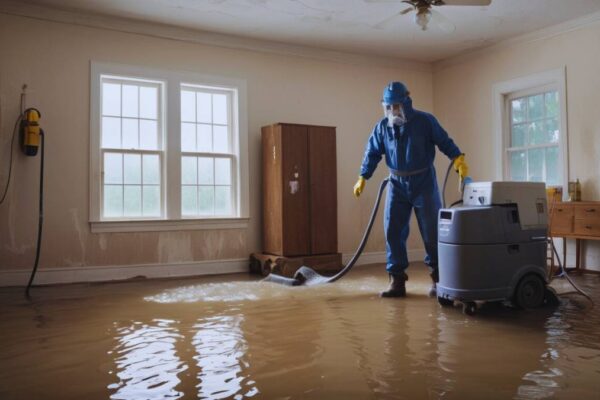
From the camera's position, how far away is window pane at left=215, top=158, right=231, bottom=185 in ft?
19.1

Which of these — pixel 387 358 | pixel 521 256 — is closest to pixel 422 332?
pixel 387 358

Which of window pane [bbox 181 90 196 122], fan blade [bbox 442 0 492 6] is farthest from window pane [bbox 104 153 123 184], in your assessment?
fan blade [bbox 442 0 492 6]

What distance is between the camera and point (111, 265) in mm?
5199

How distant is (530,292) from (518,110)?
3.45m

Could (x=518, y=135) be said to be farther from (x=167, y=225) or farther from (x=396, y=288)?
(x=167, y=225)

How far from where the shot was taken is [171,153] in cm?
551

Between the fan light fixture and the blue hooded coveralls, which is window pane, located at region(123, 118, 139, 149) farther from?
the fan light fixture

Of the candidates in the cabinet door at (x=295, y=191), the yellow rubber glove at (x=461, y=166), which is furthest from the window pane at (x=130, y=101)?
the yellow rubber glove at (x=461, y=166)

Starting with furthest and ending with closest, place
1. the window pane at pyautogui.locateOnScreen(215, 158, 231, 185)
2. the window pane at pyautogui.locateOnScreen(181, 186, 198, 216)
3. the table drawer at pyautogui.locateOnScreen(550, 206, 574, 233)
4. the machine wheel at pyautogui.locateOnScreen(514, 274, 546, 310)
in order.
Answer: the window pane at pyautogui.locateOnScreen(215, 158, 231, 185), the window pane at pyautogui.locateOnScreen(181, 186, 198, 216), the table drawer at pyautogui.locateOnScreen(550, 206, 574, 233), the machine wheel at pyautogui.locateOnScreen(514, 274, 546, 310)

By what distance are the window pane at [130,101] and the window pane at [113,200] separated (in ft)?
2.54

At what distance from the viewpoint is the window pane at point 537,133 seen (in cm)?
588

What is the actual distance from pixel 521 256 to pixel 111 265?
3.83 meters

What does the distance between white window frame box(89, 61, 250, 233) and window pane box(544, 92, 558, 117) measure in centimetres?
343

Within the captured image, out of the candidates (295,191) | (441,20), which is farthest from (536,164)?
(295,191)
